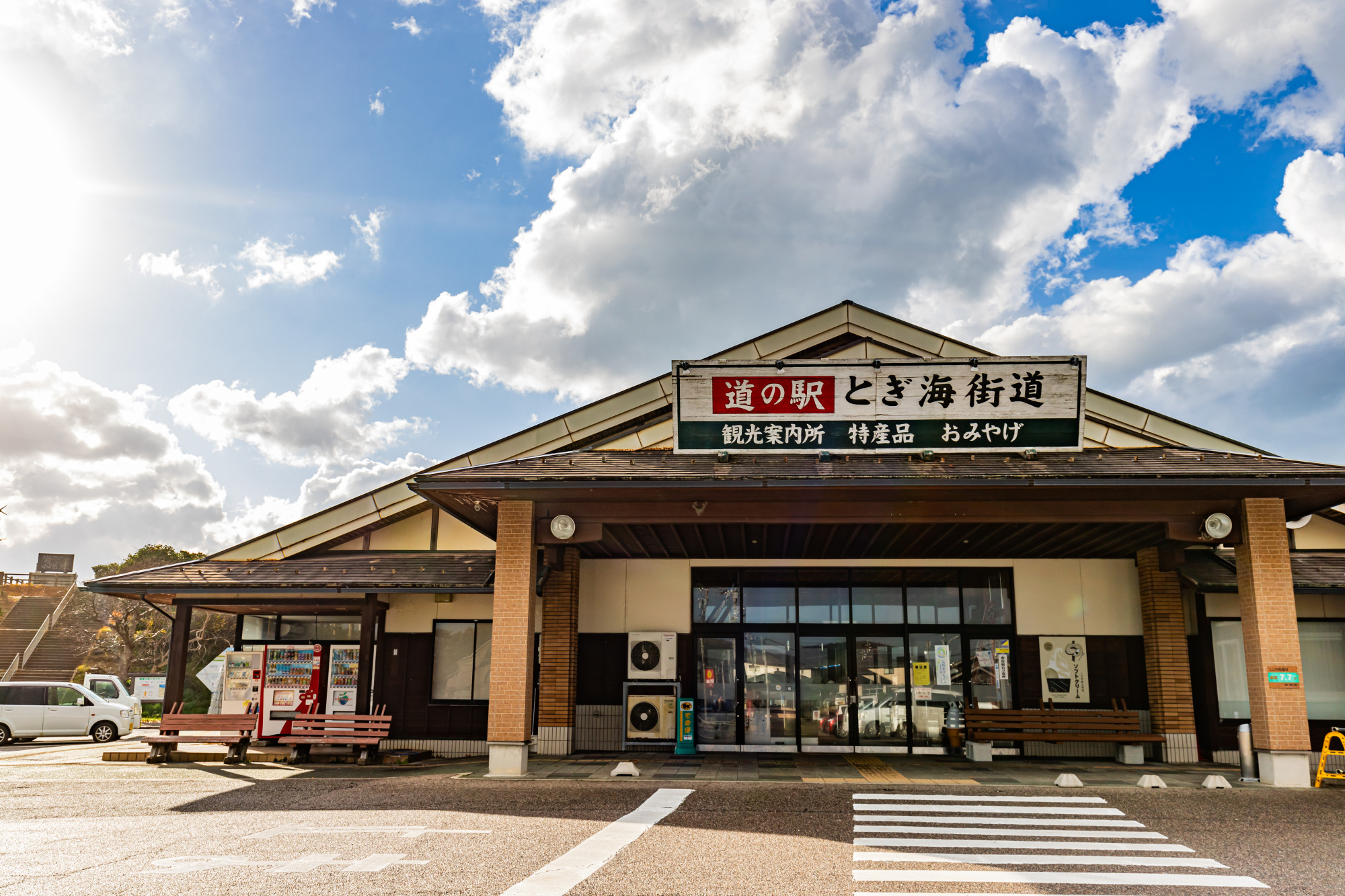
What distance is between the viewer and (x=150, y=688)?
28984 mm

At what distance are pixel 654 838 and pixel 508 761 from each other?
453 cm

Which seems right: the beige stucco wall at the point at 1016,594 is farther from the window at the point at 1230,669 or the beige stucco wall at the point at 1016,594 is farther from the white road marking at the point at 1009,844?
the white road marking at the point at 1009,844

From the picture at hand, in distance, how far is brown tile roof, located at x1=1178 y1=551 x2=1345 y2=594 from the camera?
1398cm

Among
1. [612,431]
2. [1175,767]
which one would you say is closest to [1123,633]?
[1175,767]

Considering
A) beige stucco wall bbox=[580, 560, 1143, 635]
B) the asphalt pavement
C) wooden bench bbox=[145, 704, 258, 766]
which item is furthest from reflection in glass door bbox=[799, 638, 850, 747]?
wooden bench bbox=[145, 704, 258, 766]

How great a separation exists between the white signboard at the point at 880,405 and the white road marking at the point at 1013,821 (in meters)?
4.86

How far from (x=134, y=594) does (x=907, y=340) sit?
13971mm

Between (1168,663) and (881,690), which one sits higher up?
(1168,663)

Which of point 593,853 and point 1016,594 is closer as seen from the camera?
point 593,853

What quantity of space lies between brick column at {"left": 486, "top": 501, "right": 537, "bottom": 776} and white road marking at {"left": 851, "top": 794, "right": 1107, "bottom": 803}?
14.8 ft

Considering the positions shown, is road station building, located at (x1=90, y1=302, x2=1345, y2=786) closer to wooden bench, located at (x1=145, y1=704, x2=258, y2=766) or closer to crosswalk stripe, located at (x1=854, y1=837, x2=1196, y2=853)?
wooden bench, located at (x1=145, y1=704, x2=258, y2=766)

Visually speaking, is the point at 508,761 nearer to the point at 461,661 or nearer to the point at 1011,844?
the point at 461,661

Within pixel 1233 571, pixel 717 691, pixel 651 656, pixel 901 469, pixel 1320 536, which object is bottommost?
pixel 717 691

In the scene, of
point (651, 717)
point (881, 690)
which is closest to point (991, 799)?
point (881, 690)
